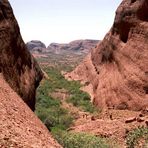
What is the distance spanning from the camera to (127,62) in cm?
3491

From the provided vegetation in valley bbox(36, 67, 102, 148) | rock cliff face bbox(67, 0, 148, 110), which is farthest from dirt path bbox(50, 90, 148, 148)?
rock cliff face bbox(67, 0, 148, 110)

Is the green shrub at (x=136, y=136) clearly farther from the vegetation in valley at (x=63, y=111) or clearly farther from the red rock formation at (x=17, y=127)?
the red rock formation at (x=17, y=127)

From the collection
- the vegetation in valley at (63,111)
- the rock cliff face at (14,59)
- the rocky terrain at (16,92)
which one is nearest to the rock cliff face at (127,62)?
the vegetation in valley at (63,111)

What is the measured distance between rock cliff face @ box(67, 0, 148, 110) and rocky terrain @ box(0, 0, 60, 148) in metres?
8.22

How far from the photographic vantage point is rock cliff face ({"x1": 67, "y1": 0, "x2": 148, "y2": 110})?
1238 inches

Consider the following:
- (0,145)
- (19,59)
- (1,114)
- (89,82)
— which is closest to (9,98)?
(1,114)

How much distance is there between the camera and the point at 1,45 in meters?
22.9

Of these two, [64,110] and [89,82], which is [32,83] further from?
[89,82]

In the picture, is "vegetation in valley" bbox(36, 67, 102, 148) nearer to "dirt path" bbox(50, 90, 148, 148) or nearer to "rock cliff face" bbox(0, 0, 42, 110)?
"dirt path" bbox(50, 90, 148, 148)

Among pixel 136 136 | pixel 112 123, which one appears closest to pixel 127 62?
pixel 112 123

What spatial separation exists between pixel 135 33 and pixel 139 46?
1709mm

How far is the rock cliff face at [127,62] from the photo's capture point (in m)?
31.5

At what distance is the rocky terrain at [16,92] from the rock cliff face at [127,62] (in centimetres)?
822

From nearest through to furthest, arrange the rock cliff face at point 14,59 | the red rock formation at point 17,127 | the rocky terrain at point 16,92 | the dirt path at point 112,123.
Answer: the red rock formation at point 17,127, the rocky terrain at point 16,92, the rock cliff face at point 14,59, the dirt path at point 112,123
